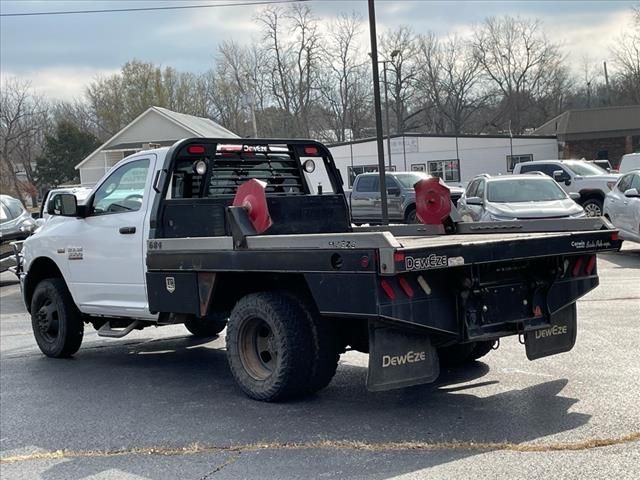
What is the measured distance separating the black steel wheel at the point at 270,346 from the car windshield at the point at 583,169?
1795cm

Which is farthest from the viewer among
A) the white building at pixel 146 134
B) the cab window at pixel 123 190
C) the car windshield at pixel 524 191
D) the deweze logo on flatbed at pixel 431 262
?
the white building at pixel 146 134

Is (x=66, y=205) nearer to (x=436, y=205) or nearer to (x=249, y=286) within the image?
(x=249, y=286)

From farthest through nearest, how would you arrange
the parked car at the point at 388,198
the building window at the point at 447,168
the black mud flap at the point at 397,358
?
1. the building window at the point at 447,168
2. the parked car at the point at 388,198
3. the black mud flap at the point at 397,358

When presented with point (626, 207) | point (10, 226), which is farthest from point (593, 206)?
point (10, 226)

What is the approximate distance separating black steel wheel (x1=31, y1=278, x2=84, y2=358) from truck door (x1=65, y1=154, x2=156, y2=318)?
309 millimetres

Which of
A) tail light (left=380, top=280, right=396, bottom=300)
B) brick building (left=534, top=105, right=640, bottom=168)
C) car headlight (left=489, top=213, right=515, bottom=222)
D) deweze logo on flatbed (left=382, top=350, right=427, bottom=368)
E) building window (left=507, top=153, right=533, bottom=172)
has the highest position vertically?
brick building (left=534, top=105, right=640, bottom=168)

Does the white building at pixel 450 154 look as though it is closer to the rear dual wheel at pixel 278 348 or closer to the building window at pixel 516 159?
the building window at pixel 516 159

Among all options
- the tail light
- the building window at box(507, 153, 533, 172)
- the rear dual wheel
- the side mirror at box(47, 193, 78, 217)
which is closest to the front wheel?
the side mirror at box(47, 193, 78, 217)

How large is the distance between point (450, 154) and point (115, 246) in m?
38.5

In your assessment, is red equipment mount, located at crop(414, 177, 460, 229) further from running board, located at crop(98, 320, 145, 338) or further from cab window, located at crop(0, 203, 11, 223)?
cab window, located at crop(0, 203, 11, 223)

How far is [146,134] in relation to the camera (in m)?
51.2

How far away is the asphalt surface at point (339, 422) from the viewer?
4.68m

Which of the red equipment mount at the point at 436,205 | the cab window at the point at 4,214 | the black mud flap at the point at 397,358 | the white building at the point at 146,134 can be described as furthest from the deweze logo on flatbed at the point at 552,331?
the white building at the point at 146,134

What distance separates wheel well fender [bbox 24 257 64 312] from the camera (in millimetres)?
8883
